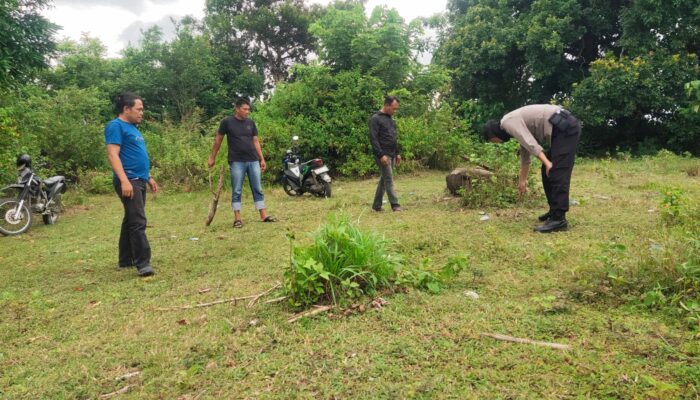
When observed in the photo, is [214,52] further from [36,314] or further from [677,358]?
[677,358]

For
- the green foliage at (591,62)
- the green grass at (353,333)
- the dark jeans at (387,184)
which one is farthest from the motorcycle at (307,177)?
the green foliage at (591,62)

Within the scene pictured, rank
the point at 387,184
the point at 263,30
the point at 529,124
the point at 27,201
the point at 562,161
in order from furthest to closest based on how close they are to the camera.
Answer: the point at 263,30 < the point at 27,201 < the point at 387,184 < the point at 529,124 < the point at 562,161

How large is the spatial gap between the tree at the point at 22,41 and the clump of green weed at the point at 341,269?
7096 mm

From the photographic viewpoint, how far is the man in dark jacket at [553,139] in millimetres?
4602

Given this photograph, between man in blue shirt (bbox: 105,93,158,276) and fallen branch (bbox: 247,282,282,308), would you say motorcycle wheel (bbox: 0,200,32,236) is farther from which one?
fallen branch (bbox: 247,282,282,308)

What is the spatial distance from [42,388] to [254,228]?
3914 mm

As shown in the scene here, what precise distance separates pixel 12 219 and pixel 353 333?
6587mm

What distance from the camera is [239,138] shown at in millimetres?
6020

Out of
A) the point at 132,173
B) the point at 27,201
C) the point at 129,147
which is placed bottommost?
the point at 27,201

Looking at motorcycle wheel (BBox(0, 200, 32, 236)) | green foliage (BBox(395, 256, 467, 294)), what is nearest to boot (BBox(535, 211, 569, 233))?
green foliage (BBox(395, 256, 467, 294))

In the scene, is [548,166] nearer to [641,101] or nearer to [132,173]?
[132,173]

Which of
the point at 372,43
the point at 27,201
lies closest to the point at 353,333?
the point at 27,201

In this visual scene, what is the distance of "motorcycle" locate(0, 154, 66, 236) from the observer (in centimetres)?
675

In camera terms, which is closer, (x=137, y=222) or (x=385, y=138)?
(x=137, y=222)
